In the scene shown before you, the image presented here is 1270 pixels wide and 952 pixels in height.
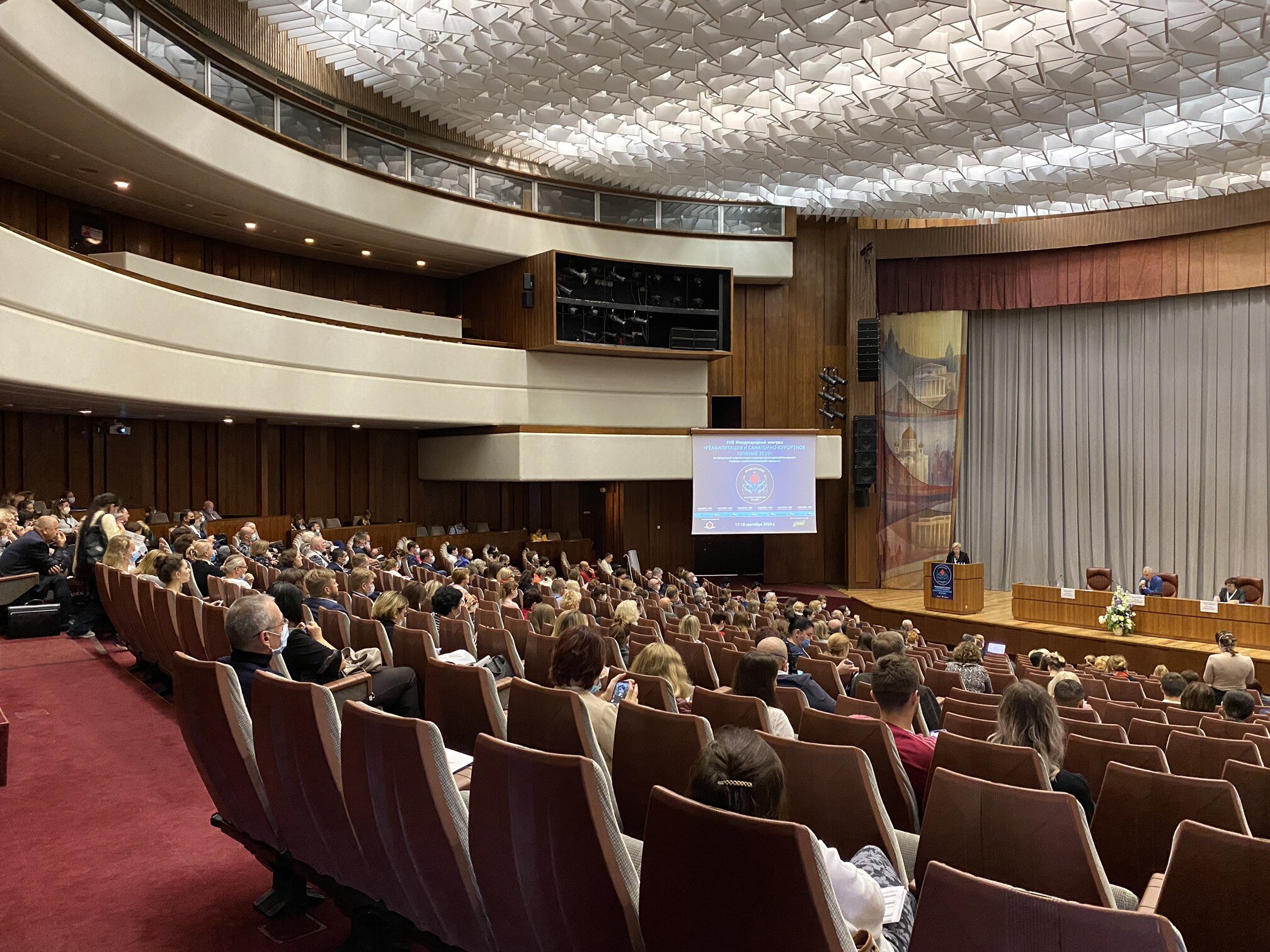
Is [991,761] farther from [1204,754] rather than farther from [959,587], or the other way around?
[959,587]

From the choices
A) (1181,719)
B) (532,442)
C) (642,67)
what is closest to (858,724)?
(1181,719)

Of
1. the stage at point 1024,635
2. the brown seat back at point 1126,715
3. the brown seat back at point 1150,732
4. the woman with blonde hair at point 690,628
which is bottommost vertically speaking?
the stage at point 1024,635

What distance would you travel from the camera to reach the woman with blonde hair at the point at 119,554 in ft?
23.9

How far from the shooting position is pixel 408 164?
15.8 m

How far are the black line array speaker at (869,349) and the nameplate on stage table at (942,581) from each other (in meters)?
4.43

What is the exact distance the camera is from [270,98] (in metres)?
13.0

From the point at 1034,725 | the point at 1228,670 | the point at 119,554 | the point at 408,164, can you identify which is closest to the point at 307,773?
the point at 1034,725

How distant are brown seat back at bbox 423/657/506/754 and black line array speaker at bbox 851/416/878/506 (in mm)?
15733

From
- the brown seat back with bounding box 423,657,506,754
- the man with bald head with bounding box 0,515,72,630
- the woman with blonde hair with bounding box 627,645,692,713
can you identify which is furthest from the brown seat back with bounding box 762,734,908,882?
the man with bald head with bounding box 0,515,72,630

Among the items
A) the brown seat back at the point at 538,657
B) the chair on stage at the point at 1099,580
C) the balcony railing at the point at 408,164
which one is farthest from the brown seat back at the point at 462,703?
the chair on stage at the point at 1099,580

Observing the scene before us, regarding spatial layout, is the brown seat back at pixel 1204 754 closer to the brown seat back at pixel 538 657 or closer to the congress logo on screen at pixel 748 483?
the brown seat back at pixel 538 657

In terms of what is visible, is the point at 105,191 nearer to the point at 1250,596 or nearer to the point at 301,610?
the point at 301,610

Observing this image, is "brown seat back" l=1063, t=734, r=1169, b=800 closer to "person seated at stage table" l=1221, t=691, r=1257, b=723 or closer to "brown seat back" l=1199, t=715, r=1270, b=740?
"brown seat back" l=1199, t=715, r=1270, b=740

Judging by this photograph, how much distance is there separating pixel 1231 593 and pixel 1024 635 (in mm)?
2928
